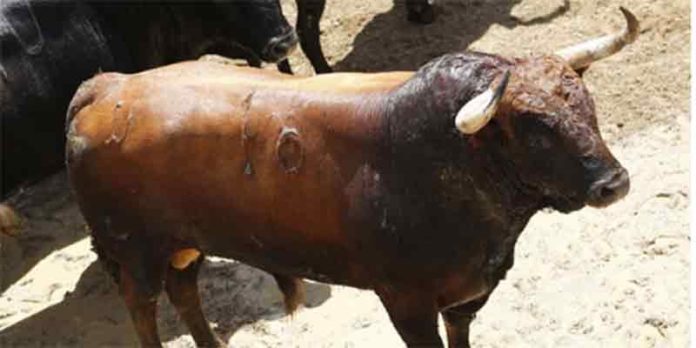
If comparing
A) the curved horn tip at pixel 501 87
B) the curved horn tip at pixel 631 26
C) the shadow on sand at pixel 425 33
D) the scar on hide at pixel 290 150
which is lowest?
the shadow on sand at pixel 425 33

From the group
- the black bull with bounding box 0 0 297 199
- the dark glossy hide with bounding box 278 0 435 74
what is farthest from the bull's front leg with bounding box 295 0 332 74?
the black bull with bounding box 0 0 297 199

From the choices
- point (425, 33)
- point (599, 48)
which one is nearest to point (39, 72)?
point (599, 48)

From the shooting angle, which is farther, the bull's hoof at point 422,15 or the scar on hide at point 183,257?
the bull's hoof at point 422,15

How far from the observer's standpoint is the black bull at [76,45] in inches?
180

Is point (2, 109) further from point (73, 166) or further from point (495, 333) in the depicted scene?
point (495, 333)

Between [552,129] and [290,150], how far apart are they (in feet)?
2.98

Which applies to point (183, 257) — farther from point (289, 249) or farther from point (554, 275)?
point (554, 275)

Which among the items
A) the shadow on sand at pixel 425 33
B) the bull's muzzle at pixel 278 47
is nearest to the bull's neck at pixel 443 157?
the bull's muzzle at pixel 278 47

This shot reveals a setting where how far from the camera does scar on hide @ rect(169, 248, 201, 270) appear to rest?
12.6ft

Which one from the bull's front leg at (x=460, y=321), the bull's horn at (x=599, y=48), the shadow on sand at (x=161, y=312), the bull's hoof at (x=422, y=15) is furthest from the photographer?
the bull's hoof at (x=422, y=15)

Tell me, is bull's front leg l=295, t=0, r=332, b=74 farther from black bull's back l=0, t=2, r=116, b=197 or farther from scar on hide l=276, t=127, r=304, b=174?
scar on hide l=276, t=127, r=304, b=174

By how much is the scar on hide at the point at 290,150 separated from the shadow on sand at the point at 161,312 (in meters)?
1.62

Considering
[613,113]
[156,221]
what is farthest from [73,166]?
[613,113]

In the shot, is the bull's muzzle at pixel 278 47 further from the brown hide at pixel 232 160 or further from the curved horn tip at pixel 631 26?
the curved horn tip at pixel 631 26
